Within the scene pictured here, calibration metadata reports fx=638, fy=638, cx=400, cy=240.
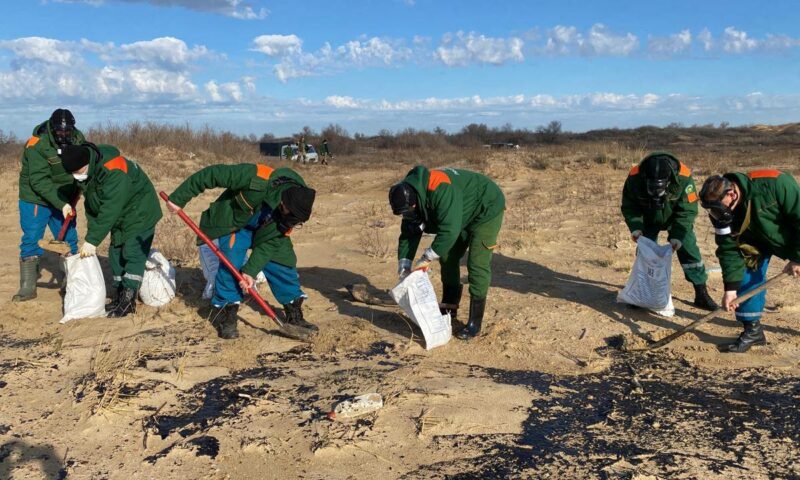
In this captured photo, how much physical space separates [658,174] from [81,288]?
4654 millimetres

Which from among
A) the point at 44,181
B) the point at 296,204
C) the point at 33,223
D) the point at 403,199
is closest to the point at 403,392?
the point at 403,199

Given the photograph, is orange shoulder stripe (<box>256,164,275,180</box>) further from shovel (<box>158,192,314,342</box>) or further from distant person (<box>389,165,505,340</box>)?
distant person (<box>389,165,505,340</box>)

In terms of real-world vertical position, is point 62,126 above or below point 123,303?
above

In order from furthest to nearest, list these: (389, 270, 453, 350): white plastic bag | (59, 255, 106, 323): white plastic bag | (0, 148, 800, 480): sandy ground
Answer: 1. (59, 255, 106, 323): white plastic bag
2. (389, 270, 453, 350): white plastic bag
3. (0, 148, 800, 480): sandy ground

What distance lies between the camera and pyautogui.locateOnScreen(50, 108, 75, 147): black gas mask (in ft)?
17.6

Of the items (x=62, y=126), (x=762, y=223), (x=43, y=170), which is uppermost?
(x=62, y=126)

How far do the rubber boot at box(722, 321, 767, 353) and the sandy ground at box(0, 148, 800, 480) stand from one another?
0.09 metres

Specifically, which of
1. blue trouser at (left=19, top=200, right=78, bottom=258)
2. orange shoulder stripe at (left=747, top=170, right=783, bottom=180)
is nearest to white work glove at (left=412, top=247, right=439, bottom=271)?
orange shoulder stripe at (left=747, top=170, right=783, bottom=180)

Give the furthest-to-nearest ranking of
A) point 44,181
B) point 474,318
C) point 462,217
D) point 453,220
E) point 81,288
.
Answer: point 44,181, point 81,288, point 474,318, point 462,217, point 453,220

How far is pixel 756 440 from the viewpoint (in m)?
3.19

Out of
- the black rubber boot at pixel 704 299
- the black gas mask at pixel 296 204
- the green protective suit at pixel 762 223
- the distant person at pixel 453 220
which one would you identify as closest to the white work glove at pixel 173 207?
the black gas mask at pixel 296 204

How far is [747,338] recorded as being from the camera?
4.52 metres

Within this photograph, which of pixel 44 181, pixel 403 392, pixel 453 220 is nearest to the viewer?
pixel 403 392

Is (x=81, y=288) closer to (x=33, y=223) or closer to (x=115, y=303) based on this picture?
(x=115, y=303)
